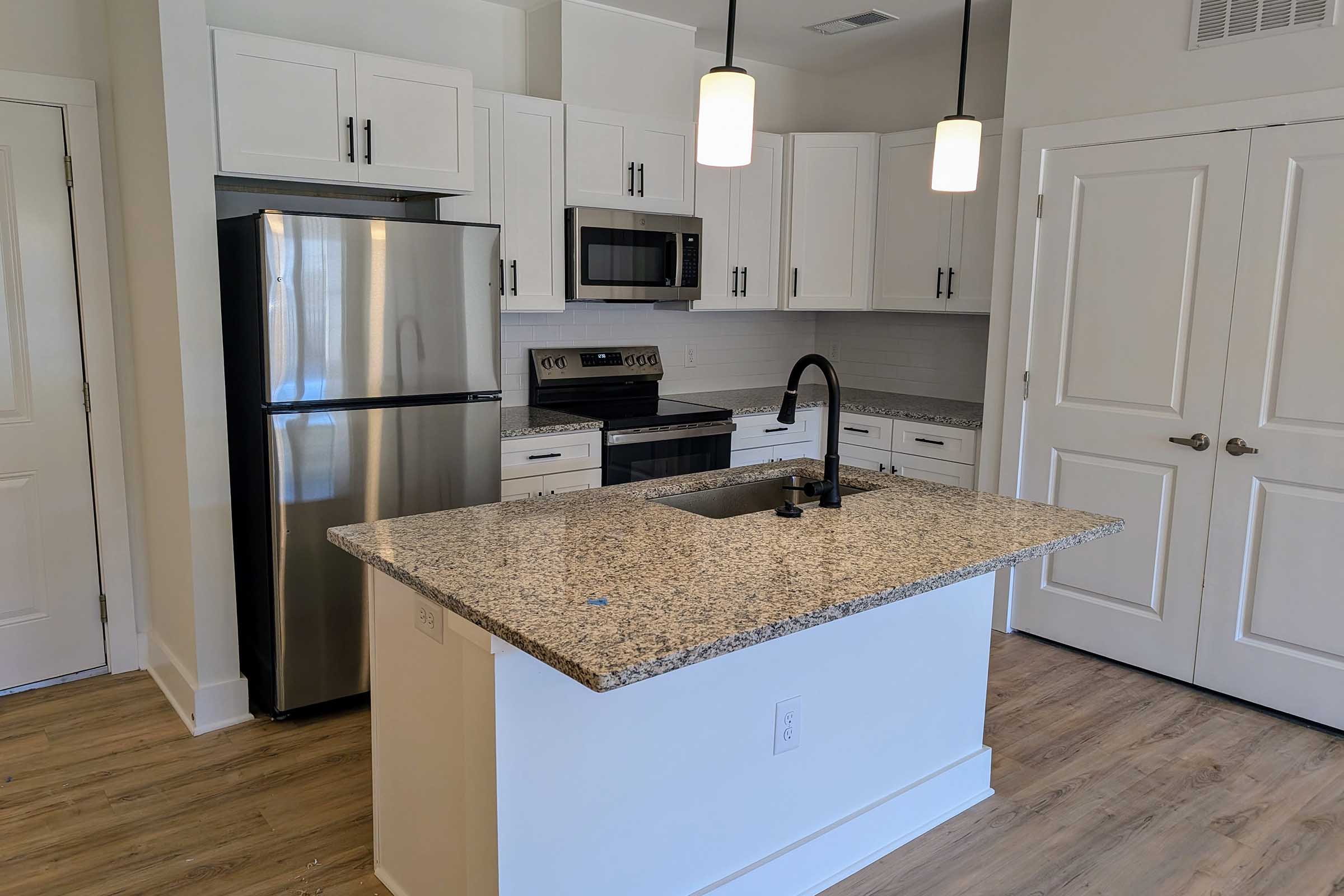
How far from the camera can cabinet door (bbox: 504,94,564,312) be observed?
3734 millimetres

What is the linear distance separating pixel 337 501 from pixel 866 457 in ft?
8.47

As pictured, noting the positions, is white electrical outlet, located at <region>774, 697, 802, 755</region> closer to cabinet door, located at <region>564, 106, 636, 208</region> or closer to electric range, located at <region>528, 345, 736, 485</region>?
electric range, located at <region>528, 345, 736, 485</region>

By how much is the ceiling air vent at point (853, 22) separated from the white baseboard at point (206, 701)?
3591 mm

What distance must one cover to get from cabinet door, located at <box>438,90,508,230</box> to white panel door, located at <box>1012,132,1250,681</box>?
2149 mm

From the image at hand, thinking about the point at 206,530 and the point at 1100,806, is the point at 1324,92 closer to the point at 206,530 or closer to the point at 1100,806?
the point at 1100,806

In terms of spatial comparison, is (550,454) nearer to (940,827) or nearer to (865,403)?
(865,403)

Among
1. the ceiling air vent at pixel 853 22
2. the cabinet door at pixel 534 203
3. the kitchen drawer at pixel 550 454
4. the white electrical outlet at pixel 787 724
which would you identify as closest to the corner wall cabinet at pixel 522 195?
the cabinet door at pixel 534 203

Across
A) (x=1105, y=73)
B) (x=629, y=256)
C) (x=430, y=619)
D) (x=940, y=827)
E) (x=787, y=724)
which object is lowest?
(x=940, y=827)

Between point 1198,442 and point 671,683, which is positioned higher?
point 1198,442

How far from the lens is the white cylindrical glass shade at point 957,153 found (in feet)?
6.78

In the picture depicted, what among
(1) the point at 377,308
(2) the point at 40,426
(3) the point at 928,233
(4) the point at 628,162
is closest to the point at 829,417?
(1) the point at 377,308

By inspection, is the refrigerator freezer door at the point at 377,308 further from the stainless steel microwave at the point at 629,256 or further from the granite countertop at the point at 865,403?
the granite countertop at the point at 865,403

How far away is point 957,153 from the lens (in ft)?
6.80

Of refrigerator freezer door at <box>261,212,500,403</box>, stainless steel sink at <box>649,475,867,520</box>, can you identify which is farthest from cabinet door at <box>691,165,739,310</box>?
stainless steel sink at <box>649,475,867,520</box>
